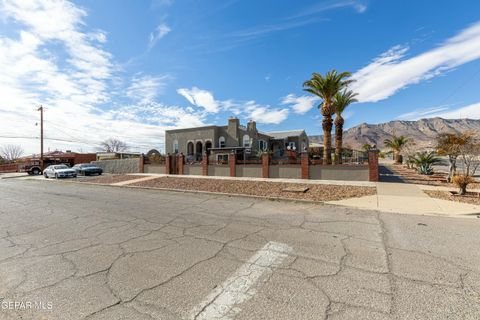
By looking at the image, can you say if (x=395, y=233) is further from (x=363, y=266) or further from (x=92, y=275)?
(x=92, y=275)

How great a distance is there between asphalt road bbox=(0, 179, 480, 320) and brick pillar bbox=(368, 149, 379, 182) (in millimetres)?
9127

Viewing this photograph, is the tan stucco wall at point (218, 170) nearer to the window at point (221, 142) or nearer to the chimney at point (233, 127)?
the chimney at point (233, 127)

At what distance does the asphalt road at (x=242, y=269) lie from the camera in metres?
2.79

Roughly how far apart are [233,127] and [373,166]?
20693 mm

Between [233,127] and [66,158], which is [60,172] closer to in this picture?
[233,127]

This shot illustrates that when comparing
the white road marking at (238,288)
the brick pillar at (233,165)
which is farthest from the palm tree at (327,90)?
the white road marking at (238,288)

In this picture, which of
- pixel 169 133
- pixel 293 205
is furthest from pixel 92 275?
pixel 169 133

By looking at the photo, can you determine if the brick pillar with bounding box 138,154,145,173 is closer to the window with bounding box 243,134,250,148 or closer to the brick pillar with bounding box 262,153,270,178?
the window with bounding box 243,134,250,148

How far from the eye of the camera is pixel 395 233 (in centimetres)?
559

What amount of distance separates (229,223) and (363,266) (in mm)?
3606

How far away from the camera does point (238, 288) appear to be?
10.5 feet

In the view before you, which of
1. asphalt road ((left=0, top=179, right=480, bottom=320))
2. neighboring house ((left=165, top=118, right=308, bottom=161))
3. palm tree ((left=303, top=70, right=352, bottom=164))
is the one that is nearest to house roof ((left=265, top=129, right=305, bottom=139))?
neighboring house ((left=165, top=118, right=308, bottom=161))

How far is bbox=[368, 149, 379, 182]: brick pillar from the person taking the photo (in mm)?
15451

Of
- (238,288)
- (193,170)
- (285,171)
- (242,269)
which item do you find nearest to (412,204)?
(242,269)
